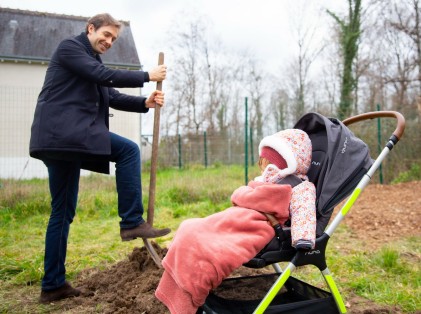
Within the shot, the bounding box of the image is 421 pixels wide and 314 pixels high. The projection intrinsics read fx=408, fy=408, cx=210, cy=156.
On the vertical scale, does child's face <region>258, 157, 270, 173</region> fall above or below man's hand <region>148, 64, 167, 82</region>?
below

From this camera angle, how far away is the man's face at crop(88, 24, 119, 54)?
3092 mm

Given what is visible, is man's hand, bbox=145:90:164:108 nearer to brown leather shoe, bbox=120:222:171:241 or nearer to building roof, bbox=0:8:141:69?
brown leather shoe, bbox=120:222:171:241

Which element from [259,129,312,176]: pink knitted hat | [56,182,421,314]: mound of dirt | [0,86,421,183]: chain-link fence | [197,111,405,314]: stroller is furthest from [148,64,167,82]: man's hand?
[0,86,421,183]: chain-link fence

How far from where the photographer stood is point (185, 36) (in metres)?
25.9

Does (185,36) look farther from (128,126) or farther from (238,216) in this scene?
(238,216)

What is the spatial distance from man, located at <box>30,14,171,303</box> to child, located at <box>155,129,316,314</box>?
3.55 ft

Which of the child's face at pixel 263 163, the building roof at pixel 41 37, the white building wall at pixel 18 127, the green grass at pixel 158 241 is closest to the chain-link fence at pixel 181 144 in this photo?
the white building wall at pixel 18 127

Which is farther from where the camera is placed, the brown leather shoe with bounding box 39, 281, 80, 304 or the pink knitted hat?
the brown leather shoe with bounding box 39, 281, 80, 304

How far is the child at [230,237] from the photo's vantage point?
6.68ft

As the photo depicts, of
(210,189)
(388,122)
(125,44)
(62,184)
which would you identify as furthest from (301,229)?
(125,44)

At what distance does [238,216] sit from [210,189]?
6246 millimetres

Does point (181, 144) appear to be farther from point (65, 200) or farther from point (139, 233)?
point (65, 200)

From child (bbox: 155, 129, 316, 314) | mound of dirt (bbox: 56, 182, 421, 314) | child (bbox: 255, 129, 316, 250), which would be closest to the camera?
child (bbox: 155, 129, 316, 314)

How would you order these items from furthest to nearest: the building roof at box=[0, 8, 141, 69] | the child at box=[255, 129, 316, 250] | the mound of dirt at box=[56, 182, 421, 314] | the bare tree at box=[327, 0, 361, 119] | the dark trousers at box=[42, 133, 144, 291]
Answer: the building roof at box=[0, 8, 141, 69]
the bare tree at box=[327, 0, 361, 119]
the dark trousers at box=[42, 133, 144, 291]
the mound of dirt at box=[56, 182, 421, 314]
the child at box=[255, 129, 316, 250]
